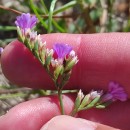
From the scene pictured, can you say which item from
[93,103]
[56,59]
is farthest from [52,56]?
[93,103]

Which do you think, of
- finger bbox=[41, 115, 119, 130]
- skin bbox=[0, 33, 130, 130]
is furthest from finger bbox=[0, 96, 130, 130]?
finger bbox=[41, 115, 119, 130]

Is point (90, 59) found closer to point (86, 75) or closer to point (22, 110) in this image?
point (86, 75)

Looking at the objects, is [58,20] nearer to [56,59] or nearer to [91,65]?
[91,65]

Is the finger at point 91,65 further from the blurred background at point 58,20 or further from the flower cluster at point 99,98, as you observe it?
the blurred background at point 58,20

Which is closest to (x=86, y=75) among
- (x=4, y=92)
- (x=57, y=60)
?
(x=57, y=60)

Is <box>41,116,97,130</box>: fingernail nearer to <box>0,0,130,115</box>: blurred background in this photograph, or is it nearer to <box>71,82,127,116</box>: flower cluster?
<box>71,82,127,116</box>: flower cluster

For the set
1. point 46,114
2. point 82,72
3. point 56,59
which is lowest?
point 46,114

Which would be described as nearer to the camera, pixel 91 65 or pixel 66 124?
pixel 66 124

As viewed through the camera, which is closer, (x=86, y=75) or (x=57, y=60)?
(x=57, y=60)
